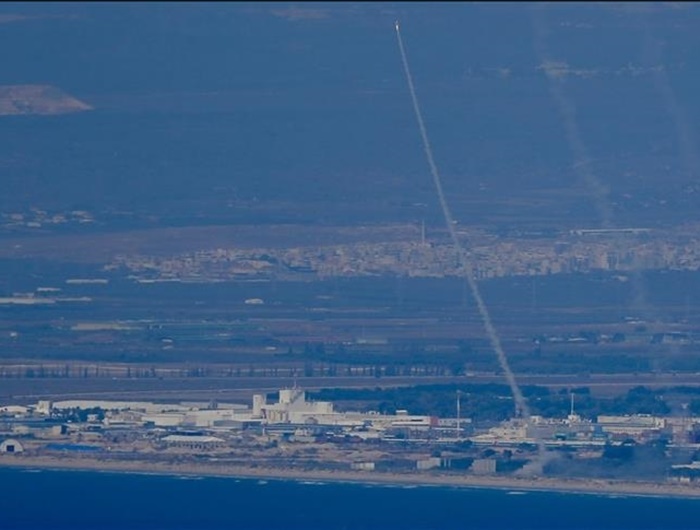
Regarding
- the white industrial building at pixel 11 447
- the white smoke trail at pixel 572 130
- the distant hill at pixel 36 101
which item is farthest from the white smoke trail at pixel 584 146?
the white industrial building at pixel 11 447

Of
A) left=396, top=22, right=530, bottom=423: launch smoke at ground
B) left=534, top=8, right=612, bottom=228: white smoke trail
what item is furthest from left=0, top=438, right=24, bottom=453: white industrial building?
left=534, top=8, right=612, bottom=228: white smoke trail

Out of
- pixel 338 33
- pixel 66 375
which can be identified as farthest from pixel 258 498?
pixel 338 33

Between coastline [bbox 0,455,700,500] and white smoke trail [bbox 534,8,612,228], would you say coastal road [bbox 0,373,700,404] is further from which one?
white smoke trail [bbox 534,8,612,228]

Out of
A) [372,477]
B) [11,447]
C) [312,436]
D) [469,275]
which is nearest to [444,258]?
[469,275]

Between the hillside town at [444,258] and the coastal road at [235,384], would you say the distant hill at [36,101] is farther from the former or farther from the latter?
the coastal road at [235,384]

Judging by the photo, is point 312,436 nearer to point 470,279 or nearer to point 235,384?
point 235,384
